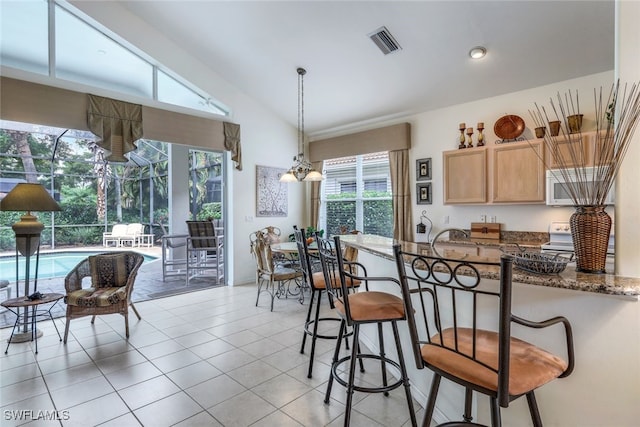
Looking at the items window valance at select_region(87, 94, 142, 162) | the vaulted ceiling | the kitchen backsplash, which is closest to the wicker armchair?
window valance at select_region(87, 94, 142, 162)

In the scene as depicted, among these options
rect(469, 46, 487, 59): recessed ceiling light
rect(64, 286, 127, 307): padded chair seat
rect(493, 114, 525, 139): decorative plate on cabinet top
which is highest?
rect(469, 46, 487, 59): recessed ceiling light

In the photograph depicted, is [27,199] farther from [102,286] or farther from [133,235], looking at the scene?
[133,235]

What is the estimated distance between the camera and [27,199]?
2.91 metres

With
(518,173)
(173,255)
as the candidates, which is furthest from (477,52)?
(173,255)

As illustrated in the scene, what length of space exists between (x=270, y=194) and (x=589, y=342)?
4984 millimetres

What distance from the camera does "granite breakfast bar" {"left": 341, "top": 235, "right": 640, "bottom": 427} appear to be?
47.2 inches

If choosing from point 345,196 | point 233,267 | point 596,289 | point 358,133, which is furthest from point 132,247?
point 596,289

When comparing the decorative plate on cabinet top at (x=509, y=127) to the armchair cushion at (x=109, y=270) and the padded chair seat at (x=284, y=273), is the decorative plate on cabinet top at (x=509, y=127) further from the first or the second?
the armchair cushion at (x=109, y=270)

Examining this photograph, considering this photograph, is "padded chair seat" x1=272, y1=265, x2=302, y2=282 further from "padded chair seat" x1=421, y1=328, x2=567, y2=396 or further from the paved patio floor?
"padded chair seat" x1=421, y1=328, x2=567, y2=396

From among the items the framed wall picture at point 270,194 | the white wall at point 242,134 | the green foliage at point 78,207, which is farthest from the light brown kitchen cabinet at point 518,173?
the green foliage at point 78,207

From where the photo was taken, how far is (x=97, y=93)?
3793mm

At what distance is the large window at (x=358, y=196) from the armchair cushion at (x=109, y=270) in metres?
3.25

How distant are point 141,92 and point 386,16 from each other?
134 inches

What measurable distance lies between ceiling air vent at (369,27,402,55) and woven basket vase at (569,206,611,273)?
2847mm
